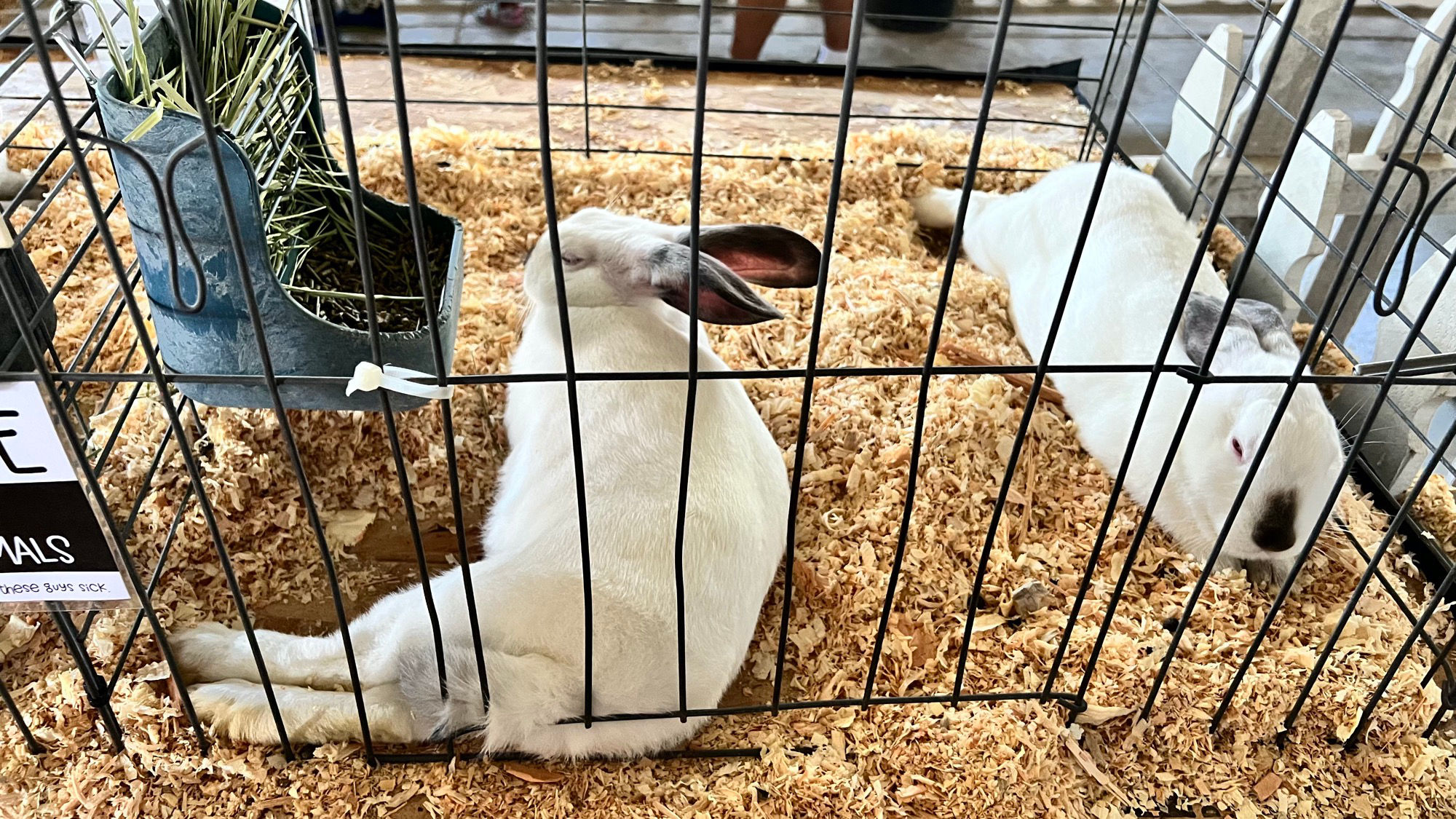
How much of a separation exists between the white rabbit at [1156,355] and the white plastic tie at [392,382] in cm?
136

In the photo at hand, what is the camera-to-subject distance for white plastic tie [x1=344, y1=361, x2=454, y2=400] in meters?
1.31

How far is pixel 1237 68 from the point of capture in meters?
3.30

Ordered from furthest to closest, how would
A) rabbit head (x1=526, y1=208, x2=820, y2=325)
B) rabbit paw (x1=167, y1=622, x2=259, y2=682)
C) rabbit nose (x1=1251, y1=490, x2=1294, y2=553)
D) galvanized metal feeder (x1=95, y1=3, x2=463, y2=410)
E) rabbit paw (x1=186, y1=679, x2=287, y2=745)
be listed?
rabbit nose (x1=1251, y1=490, x2=1294, y2=553)
rabbit paw (x1=167, y1=622, x2=259, y2=682)
rabbit paw (x1=186, y1=679, x2=287, y2=745)
rabbit head (x1=526, y1=208, x2=820, y2=325)
galvanized metal feeder (x1=95, y1=3, x2=463, y2=410)

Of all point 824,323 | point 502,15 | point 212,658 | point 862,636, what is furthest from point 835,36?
point 212,658

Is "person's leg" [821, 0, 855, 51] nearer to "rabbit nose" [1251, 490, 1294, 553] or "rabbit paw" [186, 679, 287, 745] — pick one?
"rabbit nose" [1251, 490, 1294, 553]

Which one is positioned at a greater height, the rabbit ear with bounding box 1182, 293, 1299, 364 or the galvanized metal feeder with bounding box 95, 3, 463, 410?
the galvanized metal feeder with bounding box 95, 3, 463, 410

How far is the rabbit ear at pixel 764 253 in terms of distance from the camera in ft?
6.20

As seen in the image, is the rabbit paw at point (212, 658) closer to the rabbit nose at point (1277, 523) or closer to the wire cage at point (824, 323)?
the wire cage at point (824, 323)

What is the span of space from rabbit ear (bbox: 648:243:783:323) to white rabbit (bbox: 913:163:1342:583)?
845 millimetres

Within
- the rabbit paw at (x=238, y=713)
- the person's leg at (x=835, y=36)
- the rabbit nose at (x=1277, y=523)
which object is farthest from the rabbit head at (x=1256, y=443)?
the person's leg at (x=835, y=36)

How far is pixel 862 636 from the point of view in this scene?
208cm

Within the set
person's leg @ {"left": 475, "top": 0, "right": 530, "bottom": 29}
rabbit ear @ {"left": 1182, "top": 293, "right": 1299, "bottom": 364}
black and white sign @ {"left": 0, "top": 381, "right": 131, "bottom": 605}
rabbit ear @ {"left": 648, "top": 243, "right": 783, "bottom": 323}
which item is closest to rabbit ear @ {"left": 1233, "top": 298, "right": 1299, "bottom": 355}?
rabbit ear @ {"left": 1182, "top": 293, "right": 1299, "bottom": 364}

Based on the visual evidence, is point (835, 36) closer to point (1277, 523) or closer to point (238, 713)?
point (1277, 523)

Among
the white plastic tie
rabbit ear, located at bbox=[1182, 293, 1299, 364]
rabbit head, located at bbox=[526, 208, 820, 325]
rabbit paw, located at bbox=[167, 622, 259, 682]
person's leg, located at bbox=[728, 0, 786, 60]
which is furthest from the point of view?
person's leg, located at bbox=[728, 0, 786, 60]
